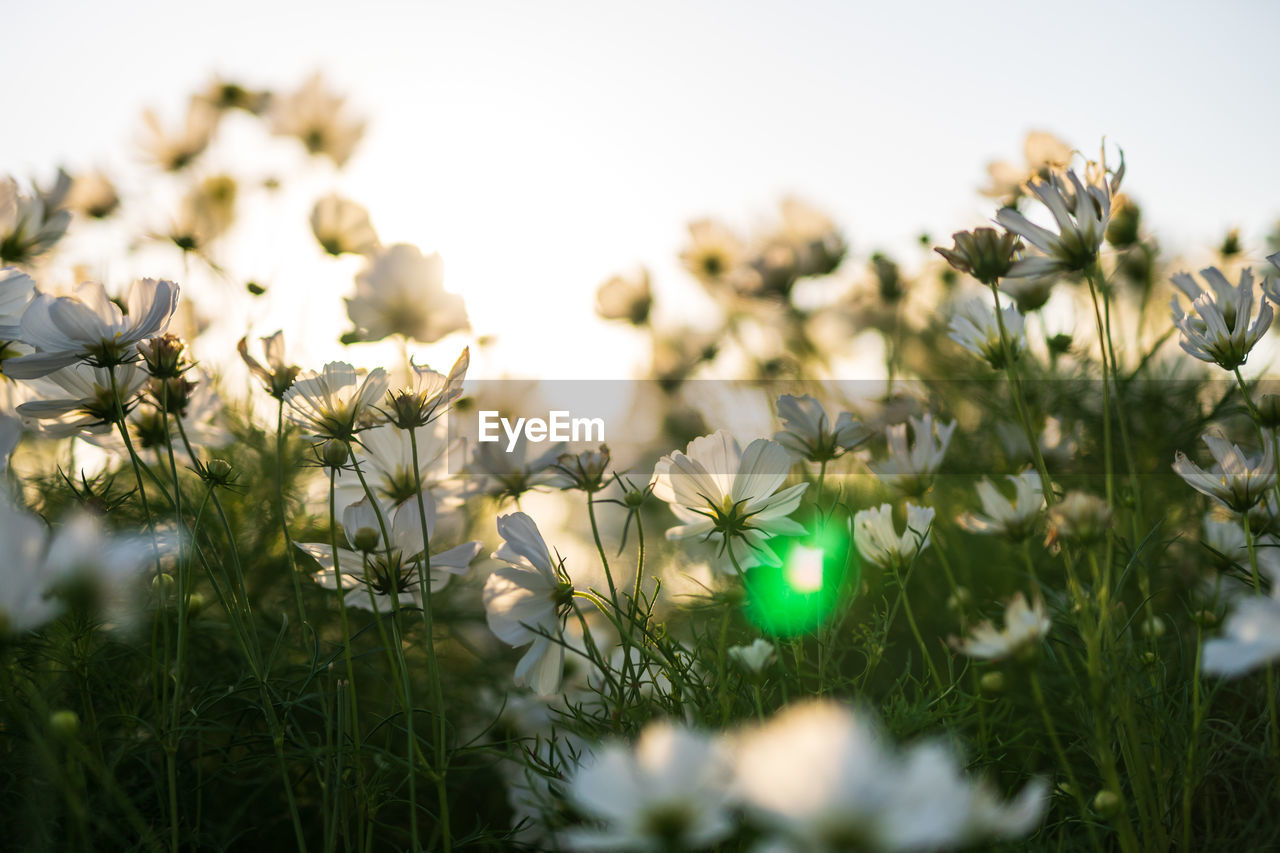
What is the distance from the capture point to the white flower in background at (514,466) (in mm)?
593

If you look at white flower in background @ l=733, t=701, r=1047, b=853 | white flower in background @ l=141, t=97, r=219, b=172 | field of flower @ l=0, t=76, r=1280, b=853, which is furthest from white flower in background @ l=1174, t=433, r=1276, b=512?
white flower in background @ l=141, t=97, r=219, b=172

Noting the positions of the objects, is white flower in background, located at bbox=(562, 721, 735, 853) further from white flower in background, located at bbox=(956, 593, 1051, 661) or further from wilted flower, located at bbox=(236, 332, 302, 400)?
wilted flower, located at bbox=(236, 332, 302, 400)

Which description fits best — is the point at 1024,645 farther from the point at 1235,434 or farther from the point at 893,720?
the point at 1235,434

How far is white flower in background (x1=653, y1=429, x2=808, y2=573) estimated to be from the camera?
19.2 inches

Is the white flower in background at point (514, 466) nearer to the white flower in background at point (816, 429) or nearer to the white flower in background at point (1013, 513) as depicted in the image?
the white flower in background at point (816, 429)

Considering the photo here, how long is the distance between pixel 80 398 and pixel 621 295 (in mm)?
873

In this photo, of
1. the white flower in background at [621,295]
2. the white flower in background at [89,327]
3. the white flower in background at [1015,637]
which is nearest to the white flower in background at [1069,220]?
the white flower in background at [1015,637]

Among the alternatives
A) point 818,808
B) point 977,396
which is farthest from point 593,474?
point 977,396

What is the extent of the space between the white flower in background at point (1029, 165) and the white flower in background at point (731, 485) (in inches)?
12.4

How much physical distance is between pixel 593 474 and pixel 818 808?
35 cm

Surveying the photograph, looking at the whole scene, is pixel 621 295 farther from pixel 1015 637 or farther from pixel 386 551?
pixel 1015 637

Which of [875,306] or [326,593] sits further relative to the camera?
[875,306]

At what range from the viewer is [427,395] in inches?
18.2

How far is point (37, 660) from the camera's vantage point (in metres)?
0.53
